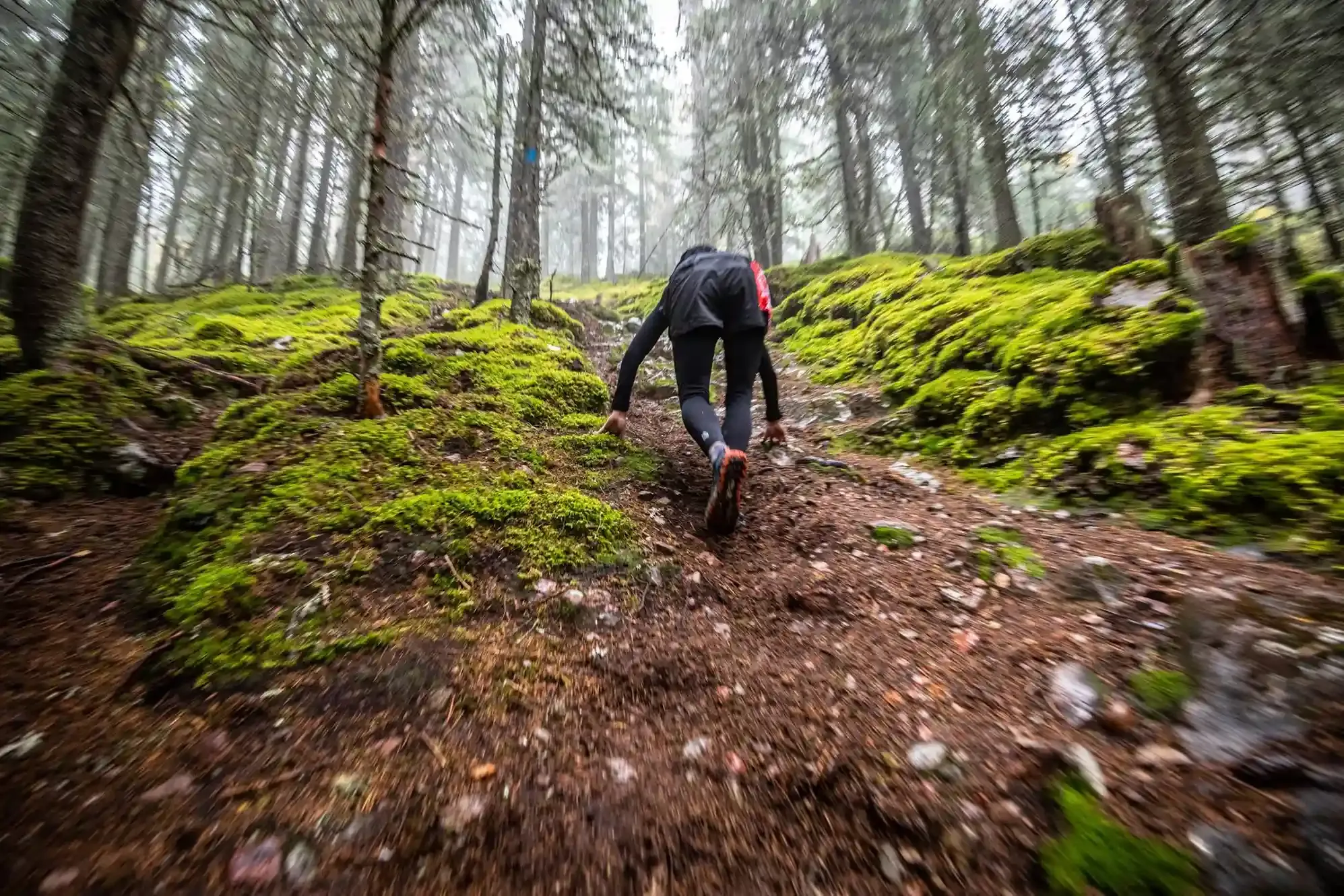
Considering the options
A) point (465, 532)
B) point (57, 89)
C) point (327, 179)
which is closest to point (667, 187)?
point (327, 179)

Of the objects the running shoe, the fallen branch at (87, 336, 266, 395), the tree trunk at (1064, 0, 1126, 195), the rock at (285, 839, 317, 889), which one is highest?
the tree trunk at (1064, 0, 1126, 195)

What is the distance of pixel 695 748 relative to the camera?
171 centimetres

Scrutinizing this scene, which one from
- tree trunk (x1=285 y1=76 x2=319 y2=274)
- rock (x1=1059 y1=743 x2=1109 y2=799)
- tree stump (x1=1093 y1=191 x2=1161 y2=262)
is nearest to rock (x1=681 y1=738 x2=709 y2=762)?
rock (x1=1059 y1=743 x2=1109 y2=799)

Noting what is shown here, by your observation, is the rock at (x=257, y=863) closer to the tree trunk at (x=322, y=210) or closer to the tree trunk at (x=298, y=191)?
the tree trunk at (x=322, y=210)

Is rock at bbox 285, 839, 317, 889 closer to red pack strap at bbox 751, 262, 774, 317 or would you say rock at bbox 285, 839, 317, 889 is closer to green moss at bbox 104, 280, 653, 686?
green moss at bbox 104, 280, 653, 686

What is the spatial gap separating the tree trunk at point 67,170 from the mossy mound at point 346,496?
0.58 meters

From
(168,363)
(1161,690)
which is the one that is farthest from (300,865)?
(168,363)

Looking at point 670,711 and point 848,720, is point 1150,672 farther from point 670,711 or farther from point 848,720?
point 670,711

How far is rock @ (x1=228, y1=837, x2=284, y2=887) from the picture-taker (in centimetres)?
116

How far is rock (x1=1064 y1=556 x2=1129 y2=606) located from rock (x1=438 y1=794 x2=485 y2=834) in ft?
8.32

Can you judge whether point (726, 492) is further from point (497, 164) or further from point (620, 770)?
point (497, 164)

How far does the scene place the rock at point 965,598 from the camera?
7.82 ft

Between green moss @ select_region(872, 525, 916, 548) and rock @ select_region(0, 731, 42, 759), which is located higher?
green moss @ select_region(872, 525, 916, 548)

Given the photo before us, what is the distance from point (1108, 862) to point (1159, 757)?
1.48ft
